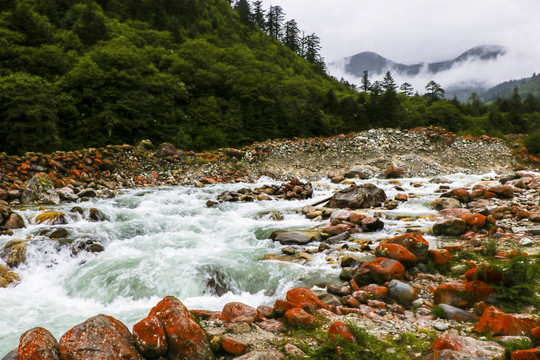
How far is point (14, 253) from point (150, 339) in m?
6.14

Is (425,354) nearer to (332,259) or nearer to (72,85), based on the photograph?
(332,259)

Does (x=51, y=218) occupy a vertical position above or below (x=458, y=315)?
above

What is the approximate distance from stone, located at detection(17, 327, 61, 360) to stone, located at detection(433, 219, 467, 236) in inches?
347

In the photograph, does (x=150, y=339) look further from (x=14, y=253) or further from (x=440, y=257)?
(x=14, y=253)

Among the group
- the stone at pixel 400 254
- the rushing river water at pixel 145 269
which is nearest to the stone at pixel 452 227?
the rushing river water at pixel 145 269

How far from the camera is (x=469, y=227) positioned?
25.7 ft

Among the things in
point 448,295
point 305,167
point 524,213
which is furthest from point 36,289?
point 305,167

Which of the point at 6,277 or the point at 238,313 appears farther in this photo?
the point at 6,277

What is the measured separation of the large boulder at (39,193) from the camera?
38.0 ft

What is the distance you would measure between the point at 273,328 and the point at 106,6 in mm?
58900

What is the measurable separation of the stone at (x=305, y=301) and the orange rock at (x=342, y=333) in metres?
0.84

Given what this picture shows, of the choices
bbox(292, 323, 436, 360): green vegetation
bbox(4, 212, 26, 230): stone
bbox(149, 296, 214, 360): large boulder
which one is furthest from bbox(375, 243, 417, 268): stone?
bbox(4, 212, 26, 230): stone

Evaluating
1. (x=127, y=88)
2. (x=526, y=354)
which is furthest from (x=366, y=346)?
(x=127, y=88)

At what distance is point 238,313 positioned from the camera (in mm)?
4262
